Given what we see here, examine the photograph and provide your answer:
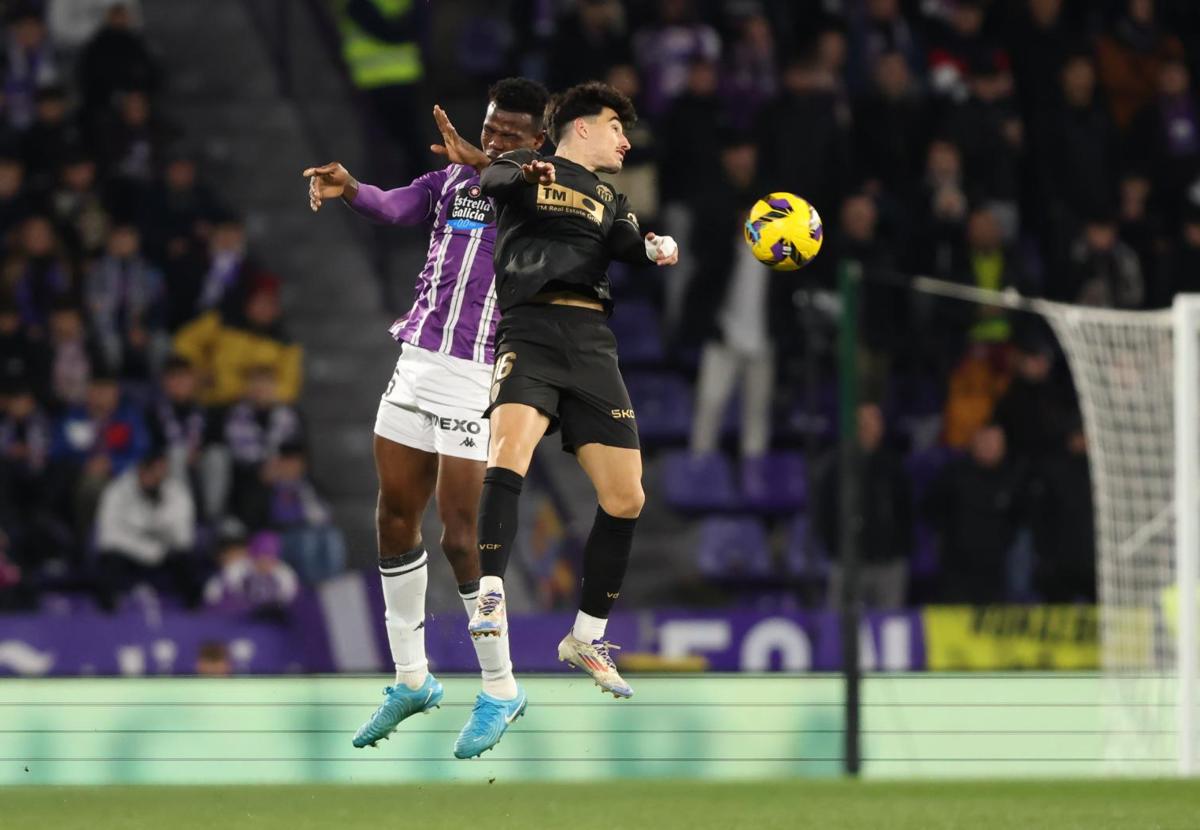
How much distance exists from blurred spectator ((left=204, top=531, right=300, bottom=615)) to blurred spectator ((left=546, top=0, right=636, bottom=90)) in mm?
3748

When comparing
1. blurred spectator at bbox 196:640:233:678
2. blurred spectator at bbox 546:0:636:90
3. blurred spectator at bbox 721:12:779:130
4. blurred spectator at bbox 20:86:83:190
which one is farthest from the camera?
blurred spectator at bbox 721:12:779:130

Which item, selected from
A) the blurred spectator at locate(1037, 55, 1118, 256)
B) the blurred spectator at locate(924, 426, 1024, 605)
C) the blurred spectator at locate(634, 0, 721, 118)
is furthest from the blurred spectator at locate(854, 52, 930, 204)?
the blurred spectator at locate(924, 426, 1024, 605)

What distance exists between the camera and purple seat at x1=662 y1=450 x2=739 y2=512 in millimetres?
13797

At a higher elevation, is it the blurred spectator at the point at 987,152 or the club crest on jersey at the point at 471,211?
the blurred spectator at the point at 987,152

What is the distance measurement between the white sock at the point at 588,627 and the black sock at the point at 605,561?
2cm

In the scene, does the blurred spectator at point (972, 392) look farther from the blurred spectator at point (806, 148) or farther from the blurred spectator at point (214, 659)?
the blurred spectator at point (214, 659)

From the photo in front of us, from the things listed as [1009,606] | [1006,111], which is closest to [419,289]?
[1009,606]

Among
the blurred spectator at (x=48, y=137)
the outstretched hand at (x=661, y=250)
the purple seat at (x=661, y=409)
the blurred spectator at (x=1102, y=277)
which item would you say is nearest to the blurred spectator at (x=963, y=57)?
the blurred spectator at (x=1102, y=277)

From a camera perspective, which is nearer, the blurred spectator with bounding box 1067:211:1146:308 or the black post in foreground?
the black post in foreground

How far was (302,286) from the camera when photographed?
46.5 ft

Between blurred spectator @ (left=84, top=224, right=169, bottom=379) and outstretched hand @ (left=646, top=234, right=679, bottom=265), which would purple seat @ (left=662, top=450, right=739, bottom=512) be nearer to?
blurred spectator @ (left=84, top=224, right=169, bottom=379)

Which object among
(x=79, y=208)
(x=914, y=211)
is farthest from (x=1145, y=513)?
(x=79, y=208)

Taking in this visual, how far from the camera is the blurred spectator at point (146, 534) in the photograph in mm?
12742

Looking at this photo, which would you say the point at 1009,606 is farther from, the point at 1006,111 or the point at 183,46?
the point at 183,46
